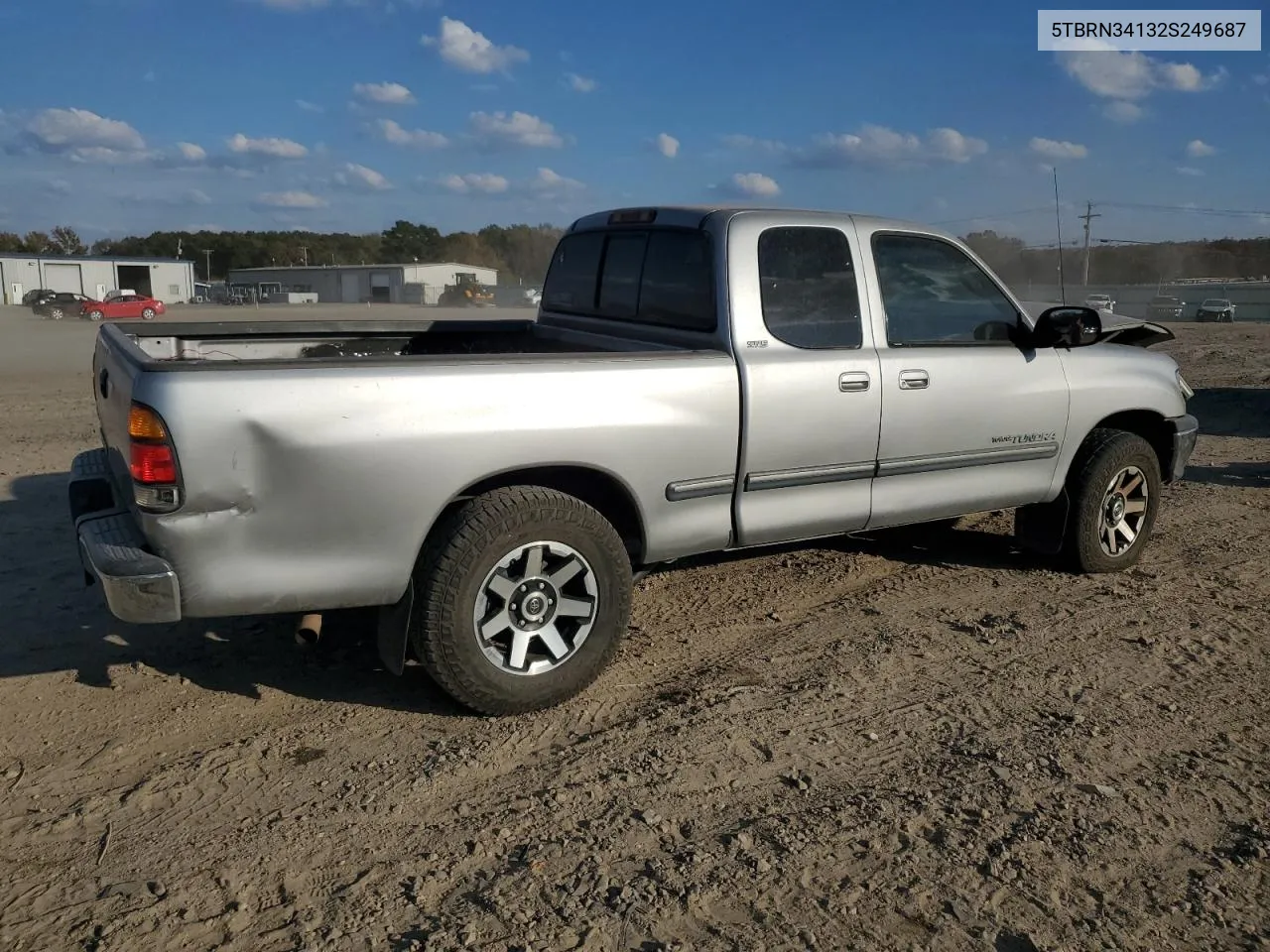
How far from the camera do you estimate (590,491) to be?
4184mm

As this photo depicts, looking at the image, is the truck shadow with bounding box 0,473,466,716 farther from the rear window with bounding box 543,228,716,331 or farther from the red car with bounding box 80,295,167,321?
the red car with bounding box 80,295,167,321

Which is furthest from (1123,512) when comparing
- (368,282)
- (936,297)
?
(368,282)

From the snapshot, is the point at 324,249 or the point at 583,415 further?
the point at 324,249

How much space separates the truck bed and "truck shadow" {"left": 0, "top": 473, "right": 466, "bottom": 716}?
126cm

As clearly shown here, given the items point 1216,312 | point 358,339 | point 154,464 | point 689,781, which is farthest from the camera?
point 1216,312

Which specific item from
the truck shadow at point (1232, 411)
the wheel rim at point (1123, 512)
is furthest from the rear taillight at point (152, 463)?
the truck shadow at point (1232, 411)

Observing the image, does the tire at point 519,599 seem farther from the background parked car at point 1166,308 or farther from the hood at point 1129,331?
the background parked car at point 1166,308

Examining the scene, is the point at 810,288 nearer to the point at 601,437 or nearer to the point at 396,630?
the point at 601,437

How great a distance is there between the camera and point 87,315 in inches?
1784

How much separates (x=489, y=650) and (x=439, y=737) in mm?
357

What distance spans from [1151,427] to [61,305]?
50010 millimetres

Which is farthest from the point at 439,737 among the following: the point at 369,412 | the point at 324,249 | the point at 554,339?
the point at 324,249

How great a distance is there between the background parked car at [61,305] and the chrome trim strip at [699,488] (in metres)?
48.8

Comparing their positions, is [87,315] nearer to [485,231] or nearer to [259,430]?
[259,430]
